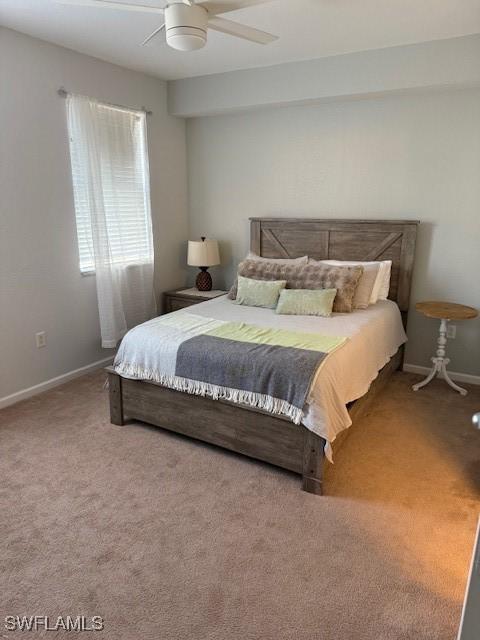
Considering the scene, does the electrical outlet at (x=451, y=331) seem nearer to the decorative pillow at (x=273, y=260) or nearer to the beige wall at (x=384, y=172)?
the beige wall at (x=384, y=172)

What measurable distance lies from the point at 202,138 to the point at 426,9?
2.45 metres

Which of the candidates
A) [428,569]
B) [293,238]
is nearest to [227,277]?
[293,238]

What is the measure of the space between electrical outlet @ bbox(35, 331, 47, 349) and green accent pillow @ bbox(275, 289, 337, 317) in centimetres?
184

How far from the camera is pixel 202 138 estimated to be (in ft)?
15.1

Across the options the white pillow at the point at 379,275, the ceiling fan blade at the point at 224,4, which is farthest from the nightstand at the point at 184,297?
the ceiling fan blade at the point at 224,4

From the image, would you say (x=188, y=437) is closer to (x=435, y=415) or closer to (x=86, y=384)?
(x=86, y=384)

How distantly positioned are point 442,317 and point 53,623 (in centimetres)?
296

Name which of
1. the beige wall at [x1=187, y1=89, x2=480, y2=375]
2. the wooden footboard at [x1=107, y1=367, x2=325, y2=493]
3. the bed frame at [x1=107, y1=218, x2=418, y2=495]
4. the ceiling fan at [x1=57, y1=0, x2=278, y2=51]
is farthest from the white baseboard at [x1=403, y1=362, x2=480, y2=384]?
the ceiling fan at [x1=57, y1=0, x2=278, y2=51]

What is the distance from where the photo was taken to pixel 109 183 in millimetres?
3844

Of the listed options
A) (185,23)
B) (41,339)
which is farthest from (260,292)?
(185,23)

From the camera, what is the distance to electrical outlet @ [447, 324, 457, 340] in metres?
3.71

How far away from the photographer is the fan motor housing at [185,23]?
1996 mm

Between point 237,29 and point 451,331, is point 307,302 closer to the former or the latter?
point 451,331

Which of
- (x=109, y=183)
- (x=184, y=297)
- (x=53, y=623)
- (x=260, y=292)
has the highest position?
(x=109, y=183)
